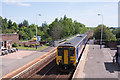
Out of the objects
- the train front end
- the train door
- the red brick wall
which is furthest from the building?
the train door

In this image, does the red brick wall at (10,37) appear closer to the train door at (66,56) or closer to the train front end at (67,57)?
the train front end at (67,57)

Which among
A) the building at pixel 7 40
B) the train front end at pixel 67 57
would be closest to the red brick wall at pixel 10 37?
the building at pixel 7 40

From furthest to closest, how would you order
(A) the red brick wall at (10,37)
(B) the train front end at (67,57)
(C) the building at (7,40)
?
(A) the red brick wall at (10,37) < (C) the building at (7,40) < (B) the train front end at (67,57)

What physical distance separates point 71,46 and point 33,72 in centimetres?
522

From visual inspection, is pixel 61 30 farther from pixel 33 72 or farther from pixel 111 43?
pixel 33 72

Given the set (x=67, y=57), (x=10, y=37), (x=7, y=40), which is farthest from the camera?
(x=10, y=37)

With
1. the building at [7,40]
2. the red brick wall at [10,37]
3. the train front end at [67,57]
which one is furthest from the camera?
the red brick wall at [10,37]

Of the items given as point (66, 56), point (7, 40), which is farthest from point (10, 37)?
point (66, 56)

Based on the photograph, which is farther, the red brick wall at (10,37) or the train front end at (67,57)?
the red brick wall at (10,37)

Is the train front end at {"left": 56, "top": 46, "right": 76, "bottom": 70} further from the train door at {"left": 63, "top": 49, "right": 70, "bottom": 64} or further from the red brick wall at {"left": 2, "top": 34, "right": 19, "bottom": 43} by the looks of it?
the red brick wall at {"left": 2, "top": 34, "right": 19, "bottom": 43}

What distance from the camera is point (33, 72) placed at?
15.3 m

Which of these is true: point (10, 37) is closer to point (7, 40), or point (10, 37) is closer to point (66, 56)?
point (7, 40)

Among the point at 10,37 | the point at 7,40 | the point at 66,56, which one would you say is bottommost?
the point at 66,56

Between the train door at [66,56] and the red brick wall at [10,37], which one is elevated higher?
the red brick wall at [10,37]
